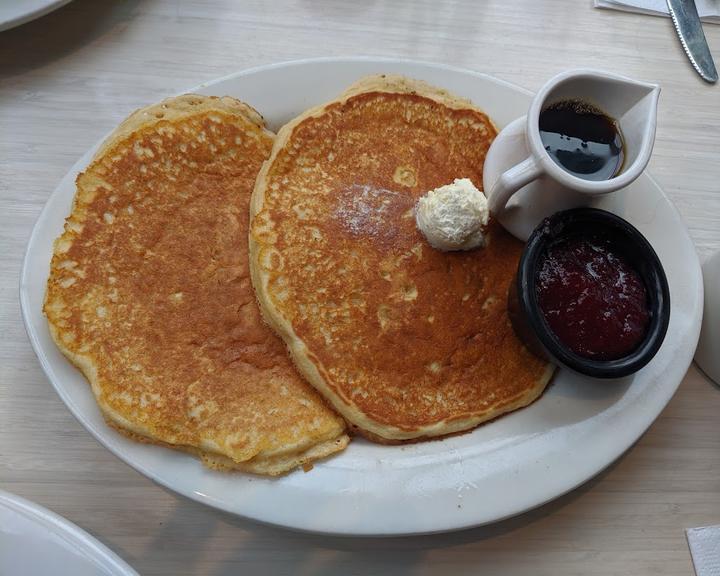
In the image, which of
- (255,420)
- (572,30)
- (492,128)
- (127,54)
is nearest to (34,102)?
(127,54)

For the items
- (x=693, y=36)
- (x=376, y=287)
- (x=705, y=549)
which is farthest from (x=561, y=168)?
(x=693, y=36)

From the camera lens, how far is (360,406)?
1.21 meters

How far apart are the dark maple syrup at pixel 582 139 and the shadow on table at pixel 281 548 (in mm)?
880

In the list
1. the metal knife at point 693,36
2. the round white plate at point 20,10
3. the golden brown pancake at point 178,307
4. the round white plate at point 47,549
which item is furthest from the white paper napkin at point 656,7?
the round white plate at point 47,549

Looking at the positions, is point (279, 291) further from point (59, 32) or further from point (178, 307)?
point (59, 32)

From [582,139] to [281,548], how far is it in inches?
45.9

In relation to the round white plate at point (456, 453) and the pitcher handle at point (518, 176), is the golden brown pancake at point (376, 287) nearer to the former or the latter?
the round white plate at point (456, 453)

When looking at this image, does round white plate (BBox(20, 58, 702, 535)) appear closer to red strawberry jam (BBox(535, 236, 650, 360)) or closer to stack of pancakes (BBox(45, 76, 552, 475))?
stack of pancakes (BBox(45, 76, 552, 475))

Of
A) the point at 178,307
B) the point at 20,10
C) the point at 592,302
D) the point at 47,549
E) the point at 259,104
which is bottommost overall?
the point at 47,549

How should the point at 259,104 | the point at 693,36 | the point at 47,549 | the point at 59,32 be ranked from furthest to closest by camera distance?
the point at 693,36, the point at 59,32, the point at 259,104, the point at 47,549

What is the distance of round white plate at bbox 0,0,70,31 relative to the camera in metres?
1.52

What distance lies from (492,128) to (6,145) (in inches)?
53.4

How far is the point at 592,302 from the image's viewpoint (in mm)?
1158

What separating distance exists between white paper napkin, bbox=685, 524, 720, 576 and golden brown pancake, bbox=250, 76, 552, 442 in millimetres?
561
